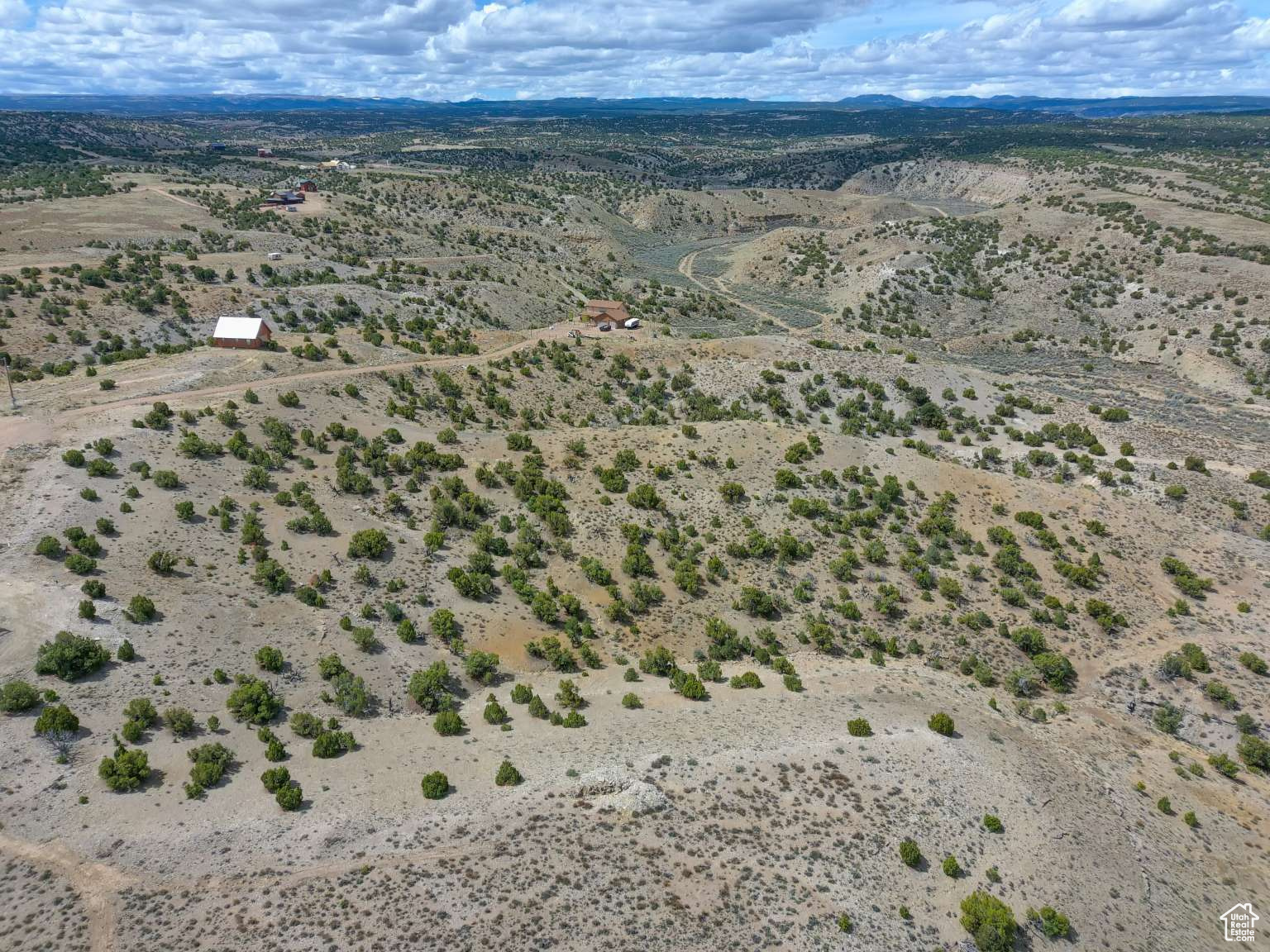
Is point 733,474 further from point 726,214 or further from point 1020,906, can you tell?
point 726,214

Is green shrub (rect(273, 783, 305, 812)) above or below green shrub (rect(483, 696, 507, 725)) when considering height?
above

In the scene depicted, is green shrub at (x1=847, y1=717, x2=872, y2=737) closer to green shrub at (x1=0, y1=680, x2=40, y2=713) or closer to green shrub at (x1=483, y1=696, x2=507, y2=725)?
green shrub at (x1=483, y1=696, x2=507, y2=725)

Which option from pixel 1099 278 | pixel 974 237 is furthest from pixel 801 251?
pixel 1099 278

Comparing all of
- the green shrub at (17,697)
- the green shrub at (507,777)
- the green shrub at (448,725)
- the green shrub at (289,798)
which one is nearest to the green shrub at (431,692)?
the green shrub at (448,725)

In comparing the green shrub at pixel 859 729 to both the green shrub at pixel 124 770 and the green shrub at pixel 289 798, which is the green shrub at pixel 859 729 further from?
the green shrub at pixel 124 770

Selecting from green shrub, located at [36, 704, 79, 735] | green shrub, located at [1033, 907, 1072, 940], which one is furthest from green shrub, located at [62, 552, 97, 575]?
green shrub, located at [1033, 907, 1072, 940]

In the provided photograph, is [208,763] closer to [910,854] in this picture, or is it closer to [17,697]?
[17,697]

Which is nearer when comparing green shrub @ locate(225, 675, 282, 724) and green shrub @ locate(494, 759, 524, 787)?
green shrub @ locate(494, 759, 524, 787)
